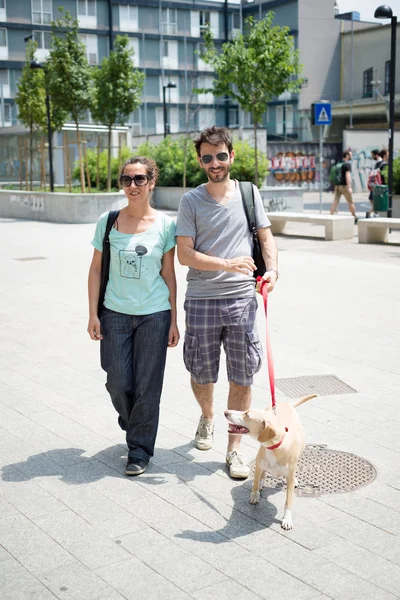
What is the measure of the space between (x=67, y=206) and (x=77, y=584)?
1965 centimetres

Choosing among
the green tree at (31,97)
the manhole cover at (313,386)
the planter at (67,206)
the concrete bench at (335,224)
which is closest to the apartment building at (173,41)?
the green tree at (31,97)

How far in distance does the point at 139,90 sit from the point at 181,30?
39274 millimetres

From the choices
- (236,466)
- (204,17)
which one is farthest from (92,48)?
(236,466)

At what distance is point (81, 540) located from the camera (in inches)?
141

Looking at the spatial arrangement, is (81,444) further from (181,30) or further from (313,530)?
(181,30)

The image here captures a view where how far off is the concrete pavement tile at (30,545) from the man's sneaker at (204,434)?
3.99 feet

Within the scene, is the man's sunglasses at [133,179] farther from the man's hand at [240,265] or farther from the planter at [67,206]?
the planter at [67,206]

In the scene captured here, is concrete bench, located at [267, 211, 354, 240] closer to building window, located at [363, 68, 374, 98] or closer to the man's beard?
the man's beard

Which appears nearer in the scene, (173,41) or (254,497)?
(254,497)

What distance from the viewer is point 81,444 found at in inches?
194

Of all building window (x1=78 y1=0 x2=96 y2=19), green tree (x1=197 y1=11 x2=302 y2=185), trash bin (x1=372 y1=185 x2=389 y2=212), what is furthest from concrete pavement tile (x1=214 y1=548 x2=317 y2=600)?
building window (x1=78 y1=0 x2=96 y2=19)

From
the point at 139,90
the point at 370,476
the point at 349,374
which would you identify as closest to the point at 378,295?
the point at 349,374

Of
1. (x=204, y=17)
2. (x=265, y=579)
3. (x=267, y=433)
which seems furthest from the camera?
(x=204, y=17)

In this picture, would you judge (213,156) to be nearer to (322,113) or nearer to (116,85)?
(322,113)
